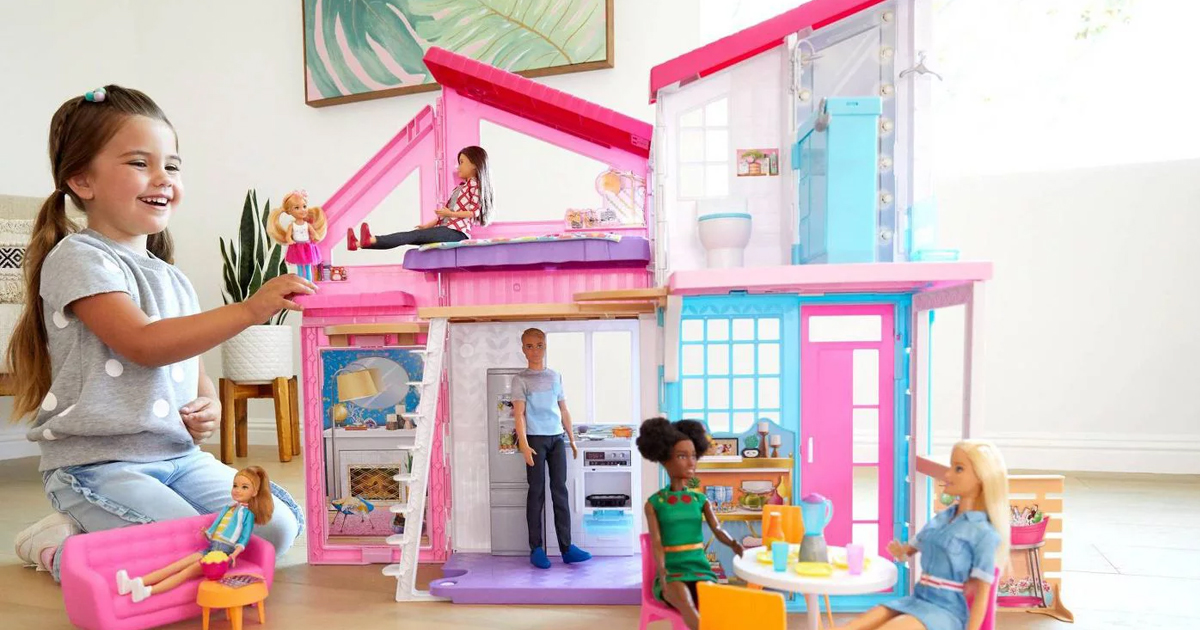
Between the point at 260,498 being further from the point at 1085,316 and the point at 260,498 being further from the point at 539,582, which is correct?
the point at 1085,316

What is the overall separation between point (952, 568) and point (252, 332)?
4.06 metres

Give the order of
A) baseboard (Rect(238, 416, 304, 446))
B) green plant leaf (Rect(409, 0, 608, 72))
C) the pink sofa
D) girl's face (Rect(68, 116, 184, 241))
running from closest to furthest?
the pink sofa < girl's face (Rect(68, 116, 184, 241)) < green plant leaf (Rect(409, 0, 608, 72)) < baseboard (Rect(238, 416, 304, 446))

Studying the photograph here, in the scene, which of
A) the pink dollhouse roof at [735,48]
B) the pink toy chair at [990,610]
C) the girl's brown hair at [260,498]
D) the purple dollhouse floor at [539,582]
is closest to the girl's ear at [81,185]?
the girl's brown hair at [260,498]

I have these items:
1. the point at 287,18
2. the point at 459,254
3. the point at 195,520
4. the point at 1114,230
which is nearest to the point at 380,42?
the point at 287,18

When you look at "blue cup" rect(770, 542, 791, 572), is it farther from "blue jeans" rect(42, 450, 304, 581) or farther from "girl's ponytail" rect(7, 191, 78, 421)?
"girl's ponytail" rect(7, 191, 78, 421)

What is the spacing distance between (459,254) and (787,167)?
112 cm

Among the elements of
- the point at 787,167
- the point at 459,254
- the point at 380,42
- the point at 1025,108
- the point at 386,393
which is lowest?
the point at 386,393

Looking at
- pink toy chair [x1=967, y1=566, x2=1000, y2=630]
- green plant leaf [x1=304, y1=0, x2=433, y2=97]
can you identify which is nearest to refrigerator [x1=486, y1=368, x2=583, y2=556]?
pink toy chair [x1=967, y1=566, x2=1000, y2=630]

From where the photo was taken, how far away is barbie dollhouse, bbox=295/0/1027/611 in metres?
2.20

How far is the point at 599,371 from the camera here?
4715 mm

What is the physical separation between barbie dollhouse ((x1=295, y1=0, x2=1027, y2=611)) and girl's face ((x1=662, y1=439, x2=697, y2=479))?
39cm

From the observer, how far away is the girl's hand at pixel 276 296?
2.02 m

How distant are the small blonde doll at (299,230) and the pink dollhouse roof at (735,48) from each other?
4.41 ft

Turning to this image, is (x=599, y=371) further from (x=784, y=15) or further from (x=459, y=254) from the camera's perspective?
(x=784, y=15)
